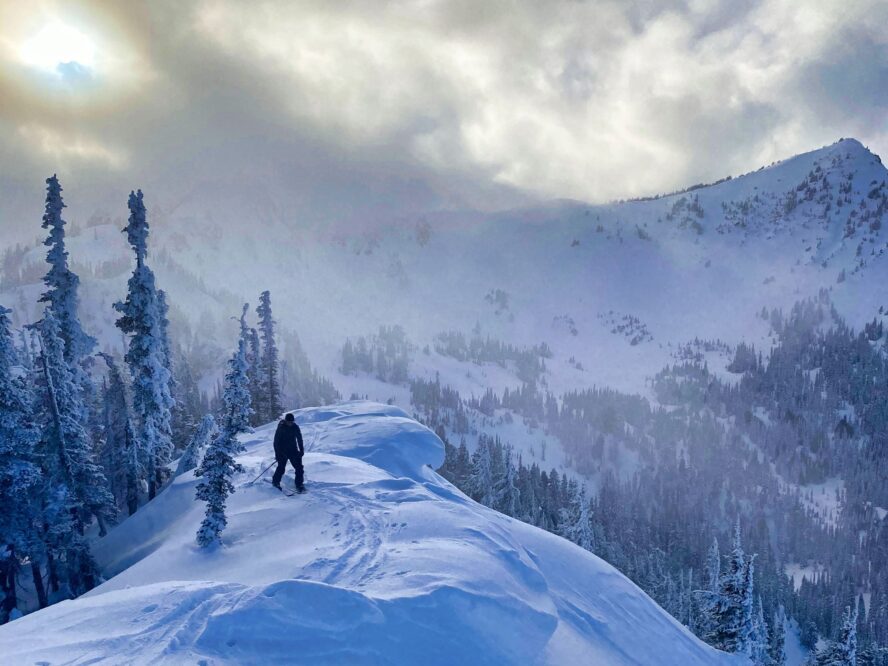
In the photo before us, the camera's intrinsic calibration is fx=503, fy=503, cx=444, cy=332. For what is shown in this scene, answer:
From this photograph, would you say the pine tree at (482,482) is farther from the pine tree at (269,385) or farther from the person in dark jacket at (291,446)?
the person in dark jacket at (291,446)

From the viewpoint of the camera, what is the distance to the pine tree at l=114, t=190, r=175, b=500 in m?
27.6

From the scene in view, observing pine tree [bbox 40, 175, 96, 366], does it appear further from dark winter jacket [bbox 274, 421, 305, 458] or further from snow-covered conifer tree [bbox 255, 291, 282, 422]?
dark winter jacket [bbox 274, 421, 305, 458]

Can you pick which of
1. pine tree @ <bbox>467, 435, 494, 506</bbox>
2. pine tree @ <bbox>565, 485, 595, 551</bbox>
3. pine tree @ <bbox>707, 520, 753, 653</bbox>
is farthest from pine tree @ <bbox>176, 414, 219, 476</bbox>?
pine tree @ <bbox>467, 435, 494, 506</bbox>

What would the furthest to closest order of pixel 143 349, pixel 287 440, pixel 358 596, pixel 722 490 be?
pixel 722 490 → pixel 143 349 → pixel 287 440 → pixel 358 596

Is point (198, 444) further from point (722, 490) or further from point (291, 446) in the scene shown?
point (722, 490)

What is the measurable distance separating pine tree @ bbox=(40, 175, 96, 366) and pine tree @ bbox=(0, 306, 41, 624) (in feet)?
29.7

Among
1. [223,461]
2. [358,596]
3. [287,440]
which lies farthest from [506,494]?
[358,596]

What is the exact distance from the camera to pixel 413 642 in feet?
28.5

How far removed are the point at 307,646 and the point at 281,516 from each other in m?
6.64

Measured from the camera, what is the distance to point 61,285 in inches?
1139

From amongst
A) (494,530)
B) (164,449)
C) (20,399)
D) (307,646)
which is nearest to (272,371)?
(164,449)

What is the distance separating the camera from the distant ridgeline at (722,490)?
59719 millimetres

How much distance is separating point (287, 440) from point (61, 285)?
73.4 ft

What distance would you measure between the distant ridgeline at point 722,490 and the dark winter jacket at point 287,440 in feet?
76.2
